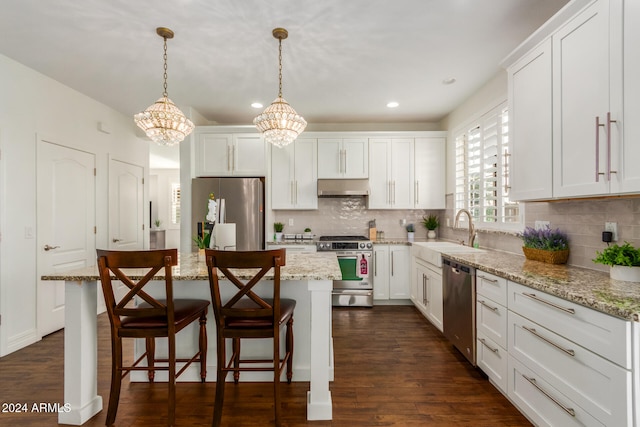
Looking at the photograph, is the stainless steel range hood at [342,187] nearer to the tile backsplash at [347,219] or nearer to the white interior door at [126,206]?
the tile backsplash at [347,219]

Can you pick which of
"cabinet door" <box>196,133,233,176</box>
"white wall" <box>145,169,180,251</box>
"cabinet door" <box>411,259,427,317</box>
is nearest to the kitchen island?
"cabinet door" <box>411,259,427,317</box>

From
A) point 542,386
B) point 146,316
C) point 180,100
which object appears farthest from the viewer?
point 180,100

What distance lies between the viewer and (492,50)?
2.71 metres

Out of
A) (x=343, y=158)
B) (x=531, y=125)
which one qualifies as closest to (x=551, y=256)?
(x=531, y=125)

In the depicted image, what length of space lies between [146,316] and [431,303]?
110 inches

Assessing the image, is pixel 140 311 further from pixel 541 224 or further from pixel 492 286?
pixel 541 224

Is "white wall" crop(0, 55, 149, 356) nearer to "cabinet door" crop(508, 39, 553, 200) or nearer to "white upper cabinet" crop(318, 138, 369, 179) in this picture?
"white upper cabinet" crop(318, 138, 369, 179)

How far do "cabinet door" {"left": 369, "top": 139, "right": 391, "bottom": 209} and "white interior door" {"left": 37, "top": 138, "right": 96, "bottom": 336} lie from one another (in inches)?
146

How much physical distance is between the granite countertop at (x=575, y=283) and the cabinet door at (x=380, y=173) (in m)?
2.16

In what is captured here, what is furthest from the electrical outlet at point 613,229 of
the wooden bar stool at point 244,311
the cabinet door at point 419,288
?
the wooden bar stool at point 244,311

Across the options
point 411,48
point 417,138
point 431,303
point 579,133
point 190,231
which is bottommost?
point 431,303

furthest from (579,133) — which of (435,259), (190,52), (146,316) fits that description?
(190,52)

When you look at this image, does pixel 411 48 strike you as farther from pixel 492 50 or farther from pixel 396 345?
pixel 396 345

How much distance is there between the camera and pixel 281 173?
4500 millimetres
